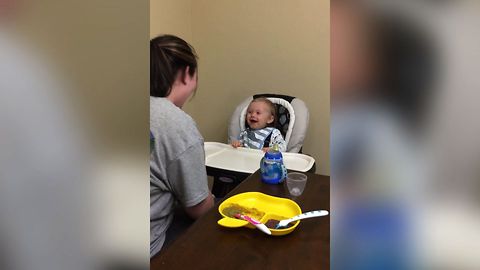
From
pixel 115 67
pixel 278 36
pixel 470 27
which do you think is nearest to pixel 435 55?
pixel 470 27

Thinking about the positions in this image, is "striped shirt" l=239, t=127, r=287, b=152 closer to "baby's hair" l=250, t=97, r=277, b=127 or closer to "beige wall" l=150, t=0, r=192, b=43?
"baby's hair" l=250, t=97, r=277, b=127

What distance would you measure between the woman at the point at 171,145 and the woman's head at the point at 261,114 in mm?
1127

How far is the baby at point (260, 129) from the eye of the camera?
255 centimetres

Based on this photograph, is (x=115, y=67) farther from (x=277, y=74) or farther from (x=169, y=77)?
(x=277, y=74)

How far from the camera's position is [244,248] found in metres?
0.91

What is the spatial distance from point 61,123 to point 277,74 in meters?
2.83

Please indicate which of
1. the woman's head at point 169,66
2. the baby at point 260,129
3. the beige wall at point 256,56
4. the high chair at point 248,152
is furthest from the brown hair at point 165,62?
the beige wall at point 256,56

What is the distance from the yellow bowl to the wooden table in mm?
18

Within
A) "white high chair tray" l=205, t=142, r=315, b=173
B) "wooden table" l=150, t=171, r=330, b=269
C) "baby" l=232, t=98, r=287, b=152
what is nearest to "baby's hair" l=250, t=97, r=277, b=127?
"baby" l=232, t=98, r=287, b=152

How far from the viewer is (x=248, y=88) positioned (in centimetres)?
307

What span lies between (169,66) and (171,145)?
32 centimetres

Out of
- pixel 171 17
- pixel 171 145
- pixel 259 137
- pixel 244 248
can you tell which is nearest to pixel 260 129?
pixel 259 137

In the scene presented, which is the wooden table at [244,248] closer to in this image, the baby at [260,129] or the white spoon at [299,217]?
the white spoon at [299,217]

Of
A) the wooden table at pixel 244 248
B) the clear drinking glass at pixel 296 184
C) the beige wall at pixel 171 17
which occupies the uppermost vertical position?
the beige wall at pixel 171 17
